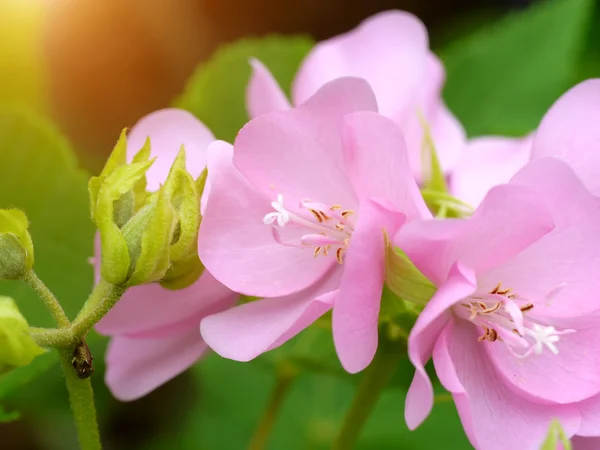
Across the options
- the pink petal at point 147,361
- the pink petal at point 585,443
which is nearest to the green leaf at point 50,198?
the pink petal at point 147,361

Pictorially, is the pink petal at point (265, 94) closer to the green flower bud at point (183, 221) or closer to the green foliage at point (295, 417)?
the green flower bud at point (183, 221)

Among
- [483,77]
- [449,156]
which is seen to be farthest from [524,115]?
[449,156]

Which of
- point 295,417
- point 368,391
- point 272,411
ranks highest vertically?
point 368,391

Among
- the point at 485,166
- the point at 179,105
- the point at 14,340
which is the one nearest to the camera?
the point at 14,340

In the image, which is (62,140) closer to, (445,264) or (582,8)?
(445,264)

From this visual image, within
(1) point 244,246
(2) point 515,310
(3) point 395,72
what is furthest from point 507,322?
(3) point 395,72

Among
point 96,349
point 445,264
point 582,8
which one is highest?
point 445,264

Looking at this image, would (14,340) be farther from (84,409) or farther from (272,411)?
(272,411)
